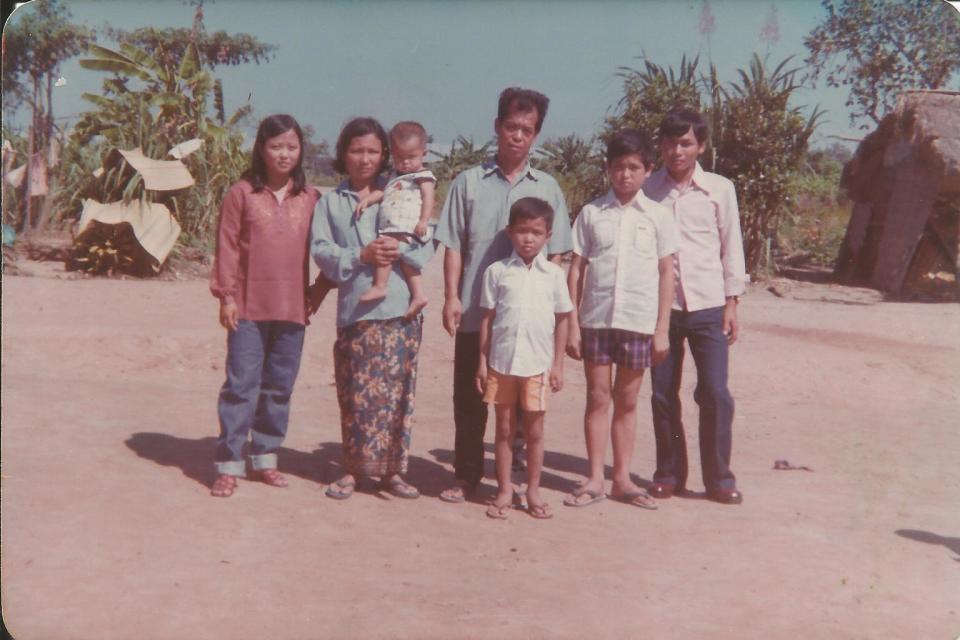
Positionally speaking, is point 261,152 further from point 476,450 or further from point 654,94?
point 654,94

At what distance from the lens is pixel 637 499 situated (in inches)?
161

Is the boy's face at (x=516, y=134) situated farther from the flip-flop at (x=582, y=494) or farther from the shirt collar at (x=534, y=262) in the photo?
the flip-flop at (x=582, y=494)

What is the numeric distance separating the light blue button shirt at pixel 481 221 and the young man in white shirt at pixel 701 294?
51 cm

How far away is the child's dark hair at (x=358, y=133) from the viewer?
3.88 m

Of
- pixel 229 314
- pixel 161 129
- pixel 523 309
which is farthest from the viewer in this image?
pixel 161 129

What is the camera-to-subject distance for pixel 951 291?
11797 millimetres

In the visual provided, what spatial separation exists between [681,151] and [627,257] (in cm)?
51

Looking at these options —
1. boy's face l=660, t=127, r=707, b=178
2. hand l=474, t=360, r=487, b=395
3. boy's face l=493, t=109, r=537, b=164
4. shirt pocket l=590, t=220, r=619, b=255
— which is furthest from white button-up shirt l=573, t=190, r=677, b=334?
hand l=474, t=360, r=487, b=395

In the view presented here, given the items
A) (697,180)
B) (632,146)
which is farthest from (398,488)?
(697,180)

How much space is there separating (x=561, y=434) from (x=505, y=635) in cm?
290

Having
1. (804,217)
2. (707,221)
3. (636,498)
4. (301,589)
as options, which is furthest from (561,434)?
(804,217)

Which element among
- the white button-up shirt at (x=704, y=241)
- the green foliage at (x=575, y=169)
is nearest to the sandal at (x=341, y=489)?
the white button-up shirt at (x=704, y=241)

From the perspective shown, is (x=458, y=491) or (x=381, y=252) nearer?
(x=381, y=252)

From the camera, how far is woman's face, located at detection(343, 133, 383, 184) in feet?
12.7
